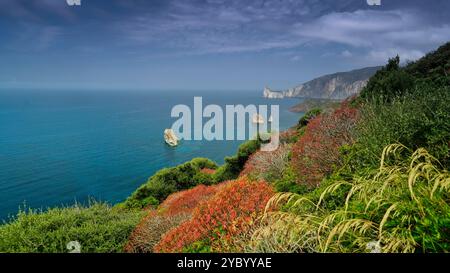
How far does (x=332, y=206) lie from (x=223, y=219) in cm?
206

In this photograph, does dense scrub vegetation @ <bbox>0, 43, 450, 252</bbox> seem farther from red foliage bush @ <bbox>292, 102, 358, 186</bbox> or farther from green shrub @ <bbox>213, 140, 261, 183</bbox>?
green shrub @ <bbox>213, 140, 261, 183</bbox>

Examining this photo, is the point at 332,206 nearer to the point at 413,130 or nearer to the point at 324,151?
the point at 413,130

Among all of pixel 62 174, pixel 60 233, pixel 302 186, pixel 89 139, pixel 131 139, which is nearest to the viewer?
pixel 302 186

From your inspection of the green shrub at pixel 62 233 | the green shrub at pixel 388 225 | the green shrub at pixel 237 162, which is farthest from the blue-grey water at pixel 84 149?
the green shrub at pixel 388 225

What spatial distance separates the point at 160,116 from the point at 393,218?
54111 millimetres

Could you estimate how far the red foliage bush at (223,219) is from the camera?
15.3 feet

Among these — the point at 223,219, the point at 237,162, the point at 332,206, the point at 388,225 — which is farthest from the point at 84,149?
the point at 388,225

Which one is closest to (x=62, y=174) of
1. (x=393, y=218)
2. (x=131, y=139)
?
(x=131, y=139)

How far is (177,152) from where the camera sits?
47906 mm

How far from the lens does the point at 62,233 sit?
6426mm

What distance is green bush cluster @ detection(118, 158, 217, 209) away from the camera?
18141 millimetres

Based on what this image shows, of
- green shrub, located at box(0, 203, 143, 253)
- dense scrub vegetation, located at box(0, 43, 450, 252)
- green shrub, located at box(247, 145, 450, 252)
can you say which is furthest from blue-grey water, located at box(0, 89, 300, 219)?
green shrub, located at box(247, 145, 450, 252)
